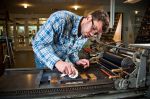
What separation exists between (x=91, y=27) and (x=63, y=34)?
29cm

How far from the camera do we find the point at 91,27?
59.1 inches

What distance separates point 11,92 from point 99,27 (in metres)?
0.80

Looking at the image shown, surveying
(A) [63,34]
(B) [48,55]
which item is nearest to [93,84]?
(B) [48,55]

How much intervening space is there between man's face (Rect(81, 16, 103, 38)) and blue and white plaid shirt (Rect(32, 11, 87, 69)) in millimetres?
98

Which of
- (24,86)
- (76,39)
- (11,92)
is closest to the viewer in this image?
(11,92)

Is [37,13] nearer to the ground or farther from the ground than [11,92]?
farther from the ground

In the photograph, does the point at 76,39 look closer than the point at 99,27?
No

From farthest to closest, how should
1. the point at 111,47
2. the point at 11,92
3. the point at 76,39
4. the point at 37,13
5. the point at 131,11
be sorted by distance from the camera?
1. the point at 37,13
2. the point at 131,11
3. the point at 111,47
4. the point at 76,39
5. the point at 11,92

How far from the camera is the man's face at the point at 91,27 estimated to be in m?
1.47

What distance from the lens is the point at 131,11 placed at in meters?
8.95

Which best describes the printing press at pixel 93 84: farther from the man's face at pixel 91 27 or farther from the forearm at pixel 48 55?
the man's face at pixel 91 27

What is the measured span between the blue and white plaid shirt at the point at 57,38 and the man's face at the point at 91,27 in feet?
0.32

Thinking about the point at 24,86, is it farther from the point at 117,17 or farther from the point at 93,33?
the point at 117,17

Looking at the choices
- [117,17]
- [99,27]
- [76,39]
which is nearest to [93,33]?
[99,27]
